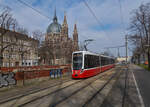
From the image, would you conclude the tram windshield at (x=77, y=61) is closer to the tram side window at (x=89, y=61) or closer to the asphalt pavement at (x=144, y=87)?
the tram side window at (x=89, y=61)

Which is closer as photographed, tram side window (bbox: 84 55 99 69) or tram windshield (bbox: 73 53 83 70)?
tram windshield (bbox: 73 53 83 70)

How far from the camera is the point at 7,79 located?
1108cm

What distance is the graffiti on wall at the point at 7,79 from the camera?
10.7 m

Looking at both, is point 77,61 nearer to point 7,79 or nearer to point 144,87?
point 144,87

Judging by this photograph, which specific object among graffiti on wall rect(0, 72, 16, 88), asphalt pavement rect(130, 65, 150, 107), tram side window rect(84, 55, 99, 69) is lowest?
asphalt pavement rect(130, 65, 150, 107)

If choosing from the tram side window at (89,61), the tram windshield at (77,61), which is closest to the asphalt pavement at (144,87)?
the tram side window at (89,61)

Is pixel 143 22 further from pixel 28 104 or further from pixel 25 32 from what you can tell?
pixel 28 104

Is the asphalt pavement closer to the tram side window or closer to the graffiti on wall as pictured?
the tram side window

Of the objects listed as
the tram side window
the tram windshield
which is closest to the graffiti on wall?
the tram windshield

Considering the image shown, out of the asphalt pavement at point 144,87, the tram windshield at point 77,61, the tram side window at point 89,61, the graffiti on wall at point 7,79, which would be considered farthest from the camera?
the tram side window at point 89,61

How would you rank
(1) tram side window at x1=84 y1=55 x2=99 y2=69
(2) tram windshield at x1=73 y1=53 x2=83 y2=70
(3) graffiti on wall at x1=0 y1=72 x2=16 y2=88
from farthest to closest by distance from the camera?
(1) tram side window at x1=84 y1=55 x2=99 y2=69, (2) tram windshield at x1=73 y1=53 x2=83 y2=70, (3) graffiti on wall at x1=0 y1=72 x2=16 y2=88

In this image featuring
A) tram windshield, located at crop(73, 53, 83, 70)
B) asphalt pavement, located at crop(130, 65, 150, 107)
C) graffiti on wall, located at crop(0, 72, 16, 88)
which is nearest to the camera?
asphalt pavement, located at crop(130, 65, 150, 107)

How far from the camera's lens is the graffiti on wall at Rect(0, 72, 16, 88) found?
10.7 meters

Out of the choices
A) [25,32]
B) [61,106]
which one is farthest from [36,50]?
[61,106]
